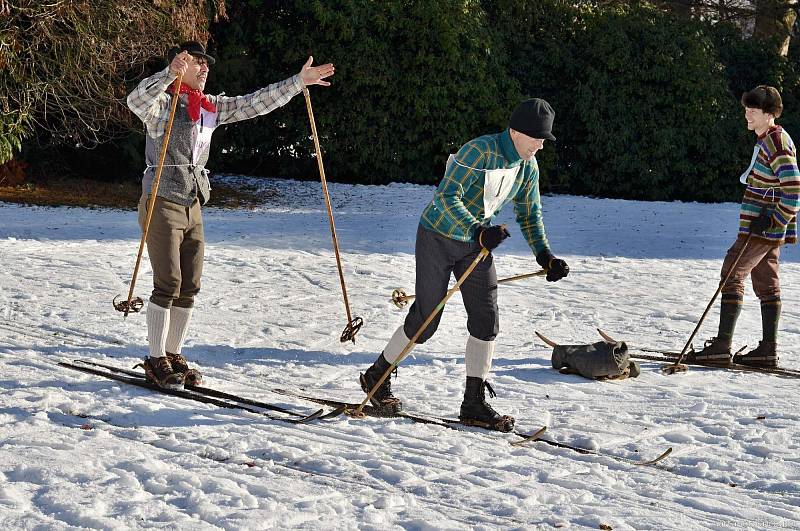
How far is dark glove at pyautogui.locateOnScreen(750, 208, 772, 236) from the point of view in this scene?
6820 millimetres

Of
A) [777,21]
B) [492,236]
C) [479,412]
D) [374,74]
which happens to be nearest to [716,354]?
[479,412]

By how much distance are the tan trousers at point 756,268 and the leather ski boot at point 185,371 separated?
3.61 metres

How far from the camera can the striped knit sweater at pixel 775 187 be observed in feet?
22.3

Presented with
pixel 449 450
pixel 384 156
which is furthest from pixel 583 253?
pixel 449 450

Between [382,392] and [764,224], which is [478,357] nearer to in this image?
[382,392]

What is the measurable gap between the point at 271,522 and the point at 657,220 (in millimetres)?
11731

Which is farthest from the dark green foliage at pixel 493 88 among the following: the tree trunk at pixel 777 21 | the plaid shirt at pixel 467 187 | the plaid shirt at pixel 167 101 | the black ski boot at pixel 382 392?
the plaid shirt at pixel 467 187

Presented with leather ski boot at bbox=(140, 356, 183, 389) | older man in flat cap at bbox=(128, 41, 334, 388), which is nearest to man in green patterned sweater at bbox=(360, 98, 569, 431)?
older man in flat cap at bbox=(128, 41, 334, 388)

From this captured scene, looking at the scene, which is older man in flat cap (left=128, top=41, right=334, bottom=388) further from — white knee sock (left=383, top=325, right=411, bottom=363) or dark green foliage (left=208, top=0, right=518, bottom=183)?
dark green foliage (left=208, top=0, right=518, bottom=183)

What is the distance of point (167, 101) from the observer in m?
5.71

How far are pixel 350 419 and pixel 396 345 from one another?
1.52 feet

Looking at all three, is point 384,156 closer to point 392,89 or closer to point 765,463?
point 392,89

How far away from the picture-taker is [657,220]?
14797 millimetres

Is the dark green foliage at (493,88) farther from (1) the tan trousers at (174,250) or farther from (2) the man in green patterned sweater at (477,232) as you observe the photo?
(2) the man in green patterned sweater at (477,232)
